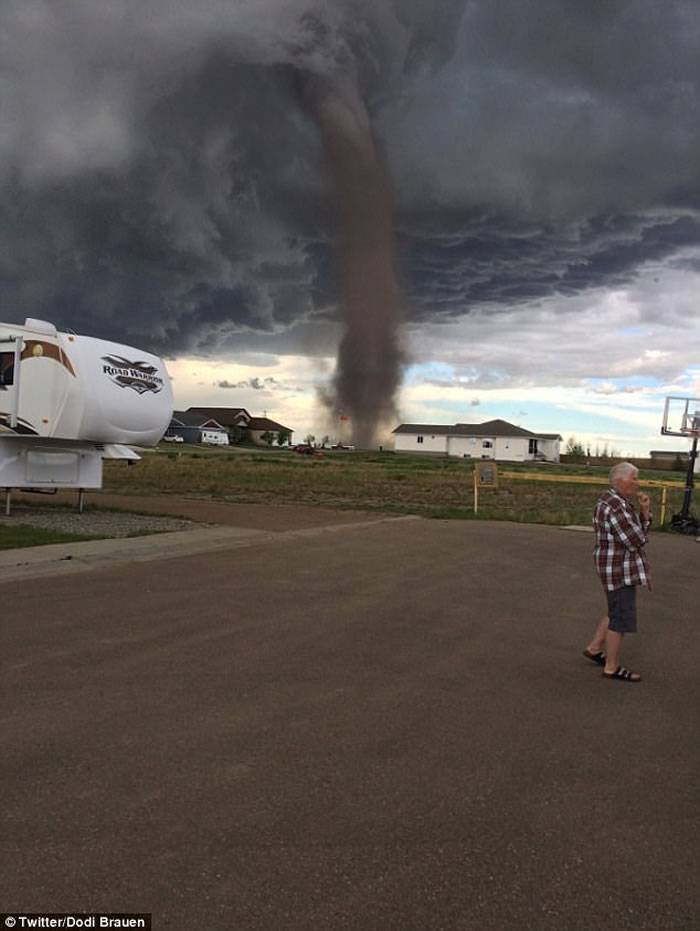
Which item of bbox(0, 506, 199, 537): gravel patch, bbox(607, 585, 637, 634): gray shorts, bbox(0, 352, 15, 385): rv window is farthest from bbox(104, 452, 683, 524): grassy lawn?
bbox(607, 585, 637, 634): gray shorts

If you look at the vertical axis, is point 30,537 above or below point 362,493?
below

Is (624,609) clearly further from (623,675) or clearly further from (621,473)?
(621,473)

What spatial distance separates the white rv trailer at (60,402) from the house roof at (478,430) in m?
94.9

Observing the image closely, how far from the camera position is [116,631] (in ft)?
26.0

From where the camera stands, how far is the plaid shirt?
683cm

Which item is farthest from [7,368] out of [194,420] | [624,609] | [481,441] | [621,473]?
[194,420]

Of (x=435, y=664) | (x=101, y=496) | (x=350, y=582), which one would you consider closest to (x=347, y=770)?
(x=435, y=664)

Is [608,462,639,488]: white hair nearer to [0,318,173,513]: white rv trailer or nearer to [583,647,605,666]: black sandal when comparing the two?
[583,647,605,666]: black sandal

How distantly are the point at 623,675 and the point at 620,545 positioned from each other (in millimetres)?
1022

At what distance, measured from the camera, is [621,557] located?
22.6 feet

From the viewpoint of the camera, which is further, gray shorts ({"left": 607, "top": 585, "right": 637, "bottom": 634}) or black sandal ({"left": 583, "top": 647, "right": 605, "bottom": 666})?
black sandal ({"left": 583, "top": 647, "right": 605, "bottom": 666})

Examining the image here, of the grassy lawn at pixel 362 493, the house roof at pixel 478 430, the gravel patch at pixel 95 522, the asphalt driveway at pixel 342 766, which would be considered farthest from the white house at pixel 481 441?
the asphalt driveway at pixel 342 766

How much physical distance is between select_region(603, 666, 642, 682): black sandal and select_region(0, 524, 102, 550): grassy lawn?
8.97 meters

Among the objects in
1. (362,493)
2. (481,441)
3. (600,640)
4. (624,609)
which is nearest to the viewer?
(624,609)
